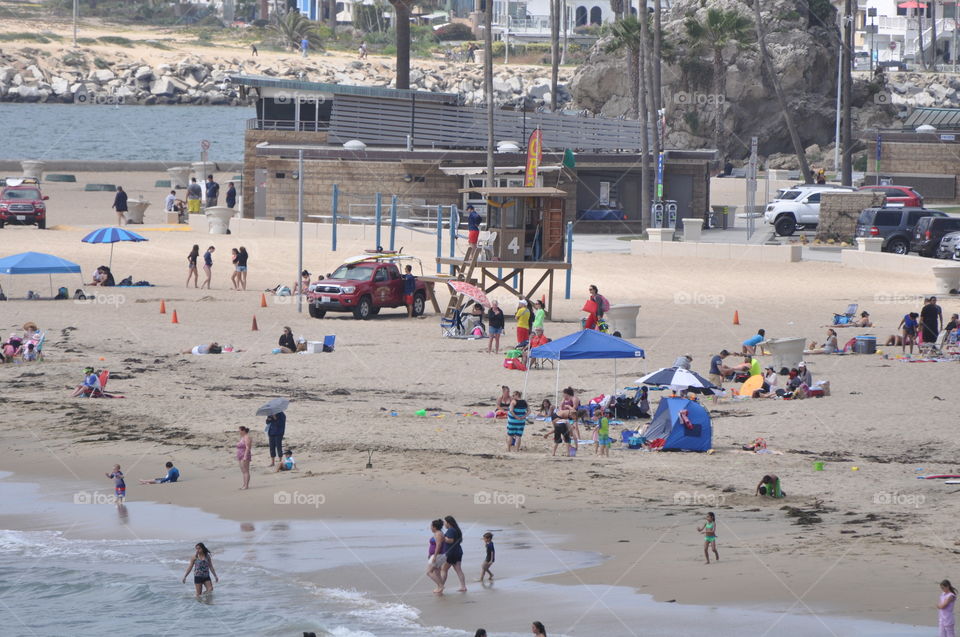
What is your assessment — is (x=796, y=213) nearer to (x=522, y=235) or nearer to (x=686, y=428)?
(x=522, y=235)

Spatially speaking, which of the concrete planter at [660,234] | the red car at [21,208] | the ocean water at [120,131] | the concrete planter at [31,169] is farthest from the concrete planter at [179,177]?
the ocean water at [120,131]

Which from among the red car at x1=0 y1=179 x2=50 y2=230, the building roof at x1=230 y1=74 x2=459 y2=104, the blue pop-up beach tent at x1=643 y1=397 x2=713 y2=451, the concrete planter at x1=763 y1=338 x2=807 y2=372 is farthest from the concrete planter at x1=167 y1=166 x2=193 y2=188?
the blue pop-up beach tent at x1=643 y1=397 x2=713 y2=451

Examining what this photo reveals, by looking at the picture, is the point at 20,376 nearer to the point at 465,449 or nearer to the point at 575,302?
the point at 465,449

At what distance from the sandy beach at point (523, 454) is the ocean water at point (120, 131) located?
78.6 metres

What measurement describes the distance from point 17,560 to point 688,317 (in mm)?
19668

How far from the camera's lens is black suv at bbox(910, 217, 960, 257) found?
4297 cm

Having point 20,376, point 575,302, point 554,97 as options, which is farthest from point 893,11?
point 20,376

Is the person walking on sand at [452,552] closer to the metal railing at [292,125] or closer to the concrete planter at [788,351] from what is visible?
the concrete planter at [788,351]

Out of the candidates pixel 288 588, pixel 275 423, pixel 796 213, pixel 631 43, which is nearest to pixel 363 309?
pixel 275 423

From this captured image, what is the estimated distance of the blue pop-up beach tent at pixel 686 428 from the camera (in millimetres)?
20234

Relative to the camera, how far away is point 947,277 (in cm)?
3581

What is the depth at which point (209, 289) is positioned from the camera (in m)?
38.2

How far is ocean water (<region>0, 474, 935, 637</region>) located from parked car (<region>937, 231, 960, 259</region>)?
93.5ft

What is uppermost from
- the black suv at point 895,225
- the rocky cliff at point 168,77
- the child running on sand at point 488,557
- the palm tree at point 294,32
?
the palm tree at point 294,32
